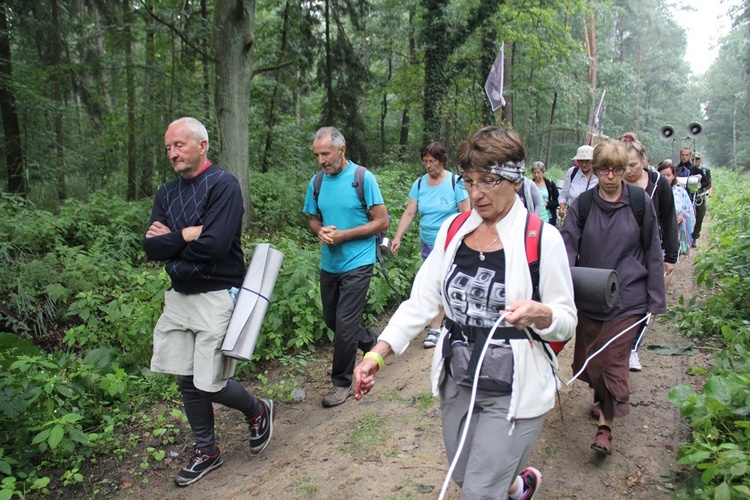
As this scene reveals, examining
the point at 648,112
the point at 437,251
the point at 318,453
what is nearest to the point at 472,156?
the point at 437,251

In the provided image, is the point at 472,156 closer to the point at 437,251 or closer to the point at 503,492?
the point at 437,251

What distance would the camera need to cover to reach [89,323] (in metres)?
5.75

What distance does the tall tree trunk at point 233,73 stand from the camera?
821 centimetres

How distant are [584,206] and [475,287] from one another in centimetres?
202

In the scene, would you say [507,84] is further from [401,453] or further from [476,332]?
[476,332]

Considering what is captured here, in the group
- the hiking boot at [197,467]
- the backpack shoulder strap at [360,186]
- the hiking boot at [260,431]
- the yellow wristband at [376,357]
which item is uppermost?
the backpack shoulder strap at [360,186]

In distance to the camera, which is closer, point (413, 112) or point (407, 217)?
point (407, 217)

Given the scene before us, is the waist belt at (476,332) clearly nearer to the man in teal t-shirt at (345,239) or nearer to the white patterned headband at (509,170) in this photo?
the white patterned headband at (509,170)

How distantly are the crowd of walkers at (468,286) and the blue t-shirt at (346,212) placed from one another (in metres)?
0.01

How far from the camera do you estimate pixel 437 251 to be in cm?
247

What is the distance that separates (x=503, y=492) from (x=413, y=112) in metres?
27.5

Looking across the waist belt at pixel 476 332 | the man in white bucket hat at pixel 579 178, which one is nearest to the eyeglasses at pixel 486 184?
the waist belt at pixel 476 332

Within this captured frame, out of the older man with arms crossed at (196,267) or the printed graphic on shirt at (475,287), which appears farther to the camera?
the older man with arms crossed at (196,267)

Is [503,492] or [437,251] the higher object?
[437,251]
